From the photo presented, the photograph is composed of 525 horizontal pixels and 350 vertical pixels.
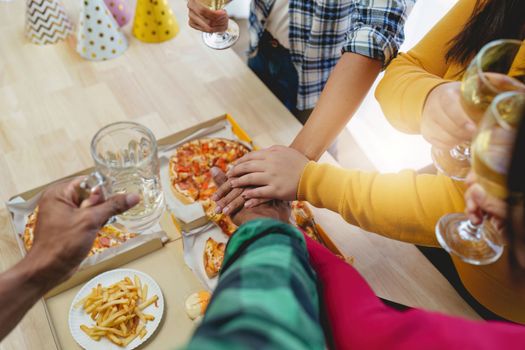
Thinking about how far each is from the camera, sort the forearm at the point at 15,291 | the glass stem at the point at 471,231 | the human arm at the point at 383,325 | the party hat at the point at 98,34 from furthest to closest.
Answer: the party hat at the point at 98,34
the glass stem at the point at 471,231
the forearm at the point at 15,291
the human arm at the point at 383,325

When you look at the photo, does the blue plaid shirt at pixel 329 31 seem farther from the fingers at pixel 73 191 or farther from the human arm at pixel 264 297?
the fingers at pixel 73 191

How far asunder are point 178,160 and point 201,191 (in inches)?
5.2

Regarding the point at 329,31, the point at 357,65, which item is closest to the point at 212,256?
the point at 357,65

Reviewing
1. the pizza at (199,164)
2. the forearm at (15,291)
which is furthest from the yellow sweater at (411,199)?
the forearm at (15,291)

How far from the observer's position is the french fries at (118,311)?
95 cm

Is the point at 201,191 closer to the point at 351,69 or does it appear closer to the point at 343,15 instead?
the point at 351,69

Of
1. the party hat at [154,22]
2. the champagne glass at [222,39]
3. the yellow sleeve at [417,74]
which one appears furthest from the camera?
the party hat at [154,22]

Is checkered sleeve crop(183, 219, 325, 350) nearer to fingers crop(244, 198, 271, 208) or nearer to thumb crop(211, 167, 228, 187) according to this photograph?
fingers crop(244, 198, 271, 208)

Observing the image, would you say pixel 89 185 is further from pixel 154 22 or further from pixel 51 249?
pixel 154 22

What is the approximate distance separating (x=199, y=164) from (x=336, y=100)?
44cm

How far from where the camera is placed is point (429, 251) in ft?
4.07

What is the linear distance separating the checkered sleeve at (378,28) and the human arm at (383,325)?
627 mm

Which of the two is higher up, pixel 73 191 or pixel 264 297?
pixel 264 297

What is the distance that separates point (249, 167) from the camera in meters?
1.08
